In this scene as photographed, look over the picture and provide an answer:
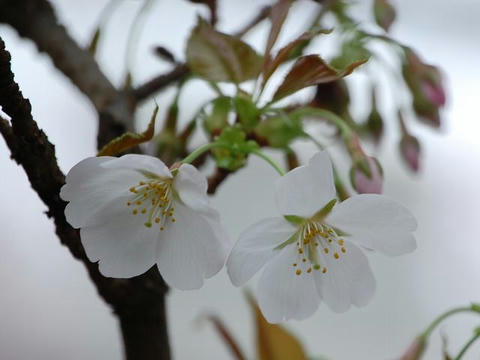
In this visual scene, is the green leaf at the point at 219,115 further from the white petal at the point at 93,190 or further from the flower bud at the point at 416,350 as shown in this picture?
the flower bud at the point at 416,350

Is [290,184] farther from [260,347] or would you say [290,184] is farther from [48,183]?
[260,347]

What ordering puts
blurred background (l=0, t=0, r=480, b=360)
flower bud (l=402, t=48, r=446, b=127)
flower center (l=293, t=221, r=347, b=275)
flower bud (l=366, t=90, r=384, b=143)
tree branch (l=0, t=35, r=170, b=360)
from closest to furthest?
tree branch (l=0, t=35, r=170, b=360) < flower center (l=293, t=221, r=347, b=275) < flower bud (l=402, t=48, r=446, b=127) < flower bud (l=366, t=90, r=384, b=143) < blurred background (l=0, t=0, r=480, b=360)

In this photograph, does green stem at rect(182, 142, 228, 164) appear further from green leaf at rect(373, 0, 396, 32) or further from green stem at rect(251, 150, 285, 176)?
green leaf at rect(373, 0, 396, 32)

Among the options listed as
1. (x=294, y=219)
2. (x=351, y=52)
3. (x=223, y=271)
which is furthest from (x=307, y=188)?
(x=223, y=271)

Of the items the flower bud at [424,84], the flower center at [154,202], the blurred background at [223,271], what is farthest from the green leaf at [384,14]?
the blurred background at [223,271]

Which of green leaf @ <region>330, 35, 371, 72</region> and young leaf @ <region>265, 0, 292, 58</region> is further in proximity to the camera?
green leaf @ <region>330, 35, 371, 72</region>

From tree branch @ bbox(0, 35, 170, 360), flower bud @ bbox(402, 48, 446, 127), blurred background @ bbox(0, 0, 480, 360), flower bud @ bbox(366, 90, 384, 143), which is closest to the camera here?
tree branch @ bbox(0, 35, 170, 360)

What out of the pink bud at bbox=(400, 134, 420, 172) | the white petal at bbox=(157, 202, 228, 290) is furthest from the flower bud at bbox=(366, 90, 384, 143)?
the white petal at bbox=(157, 202, 228, 290)

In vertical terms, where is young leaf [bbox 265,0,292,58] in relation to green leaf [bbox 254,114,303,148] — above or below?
above

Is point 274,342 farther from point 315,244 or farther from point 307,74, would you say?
point 307,74
